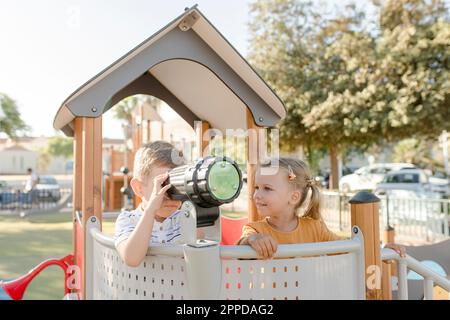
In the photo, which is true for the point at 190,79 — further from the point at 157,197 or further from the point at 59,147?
the point at 59,147

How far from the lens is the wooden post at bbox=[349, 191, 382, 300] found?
161cm

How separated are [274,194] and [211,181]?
0.75m

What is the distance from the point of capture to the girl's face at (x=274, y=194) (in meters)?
2.04

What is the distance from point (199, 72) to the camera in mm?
2998

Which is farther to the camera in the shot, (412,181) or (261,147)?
(412,181)

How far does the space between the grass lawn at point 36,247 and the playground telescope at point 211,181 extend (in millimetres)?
3594

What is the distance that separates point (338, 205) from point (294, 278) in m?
8.36

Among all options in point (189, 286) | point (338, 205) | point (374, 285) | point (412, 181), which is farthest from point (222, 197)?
point (412, 181)

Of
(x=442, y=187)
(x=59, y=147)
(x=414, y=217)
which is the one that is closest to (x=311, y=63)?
(x=414, y=217)

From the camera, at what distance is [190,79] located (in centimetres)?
316

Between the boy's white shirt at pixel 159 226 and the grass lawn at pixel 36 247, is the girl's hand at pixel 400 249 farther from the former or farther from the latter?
the grass lawn at pixel 36 247

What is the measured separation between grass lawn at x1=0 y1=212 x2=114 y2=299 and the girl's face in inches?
127

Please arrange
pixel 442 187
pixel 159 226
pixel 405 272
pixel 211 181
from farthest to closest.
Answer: pixel 442 187, pixel 159 226, pixel 405 272, pixel 211 181
